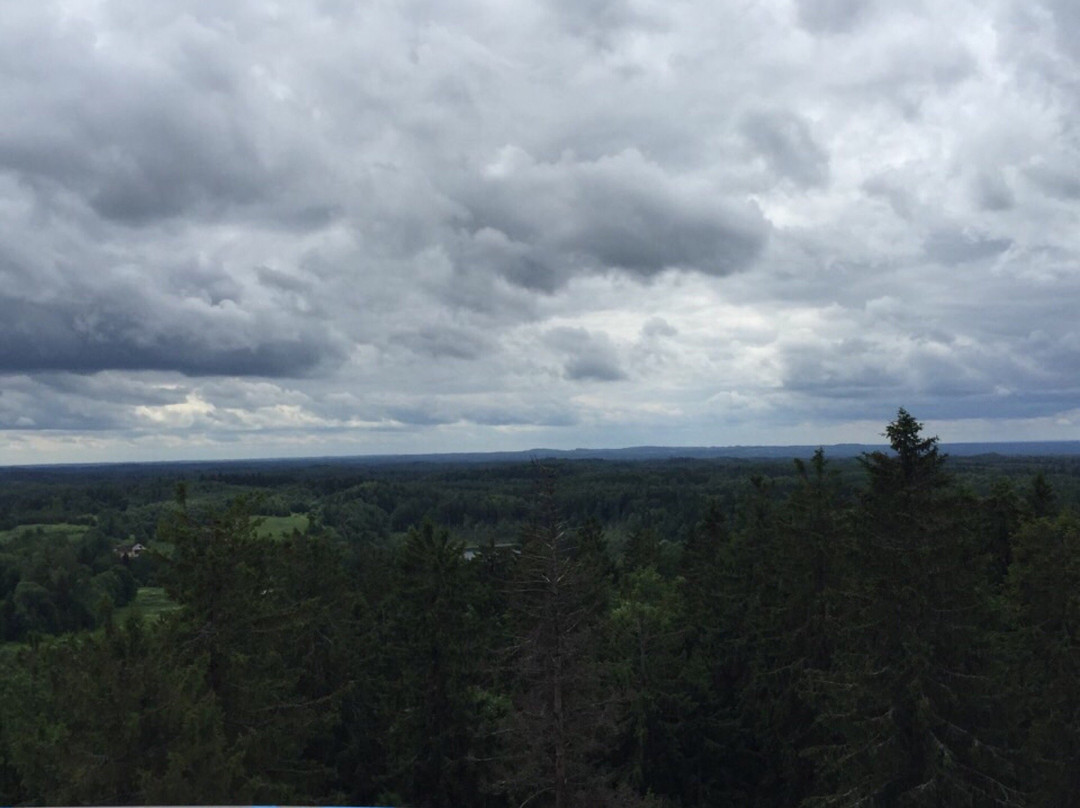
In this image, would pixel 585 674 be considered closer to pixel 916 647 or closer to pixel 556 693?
pixel 556 693

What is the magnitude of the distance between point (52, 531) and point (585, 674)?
16935 cm

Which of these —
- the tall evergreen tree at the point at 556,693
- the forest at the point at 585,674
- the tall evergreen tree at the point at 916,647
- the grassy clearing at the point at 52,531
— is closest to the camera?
the forest at the point at 585,674

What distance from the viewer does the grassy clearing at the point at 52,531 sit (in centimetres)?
14988

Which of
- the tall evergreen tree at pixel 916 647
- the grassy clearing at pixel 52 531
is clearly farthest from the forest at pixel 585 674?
the grassy clearing at pixel 52 531

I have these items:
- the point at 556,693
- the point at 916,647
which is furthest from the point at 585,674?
the point at 916,647

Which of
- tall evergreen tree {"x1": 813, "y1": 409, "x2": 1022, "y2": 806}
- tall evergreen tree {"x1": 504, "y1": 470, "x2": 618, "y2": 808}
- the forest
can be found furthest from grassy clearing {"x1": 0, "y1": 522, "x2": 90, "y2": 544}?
tall evergreen tree {"x1": 813, "y1": 409, "x2": 1022, "y2": 806}

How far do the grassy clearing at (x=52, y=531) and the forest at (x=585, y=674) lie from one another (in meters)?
132

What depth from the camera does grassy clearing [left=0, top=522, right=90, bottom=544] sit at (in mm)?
149875

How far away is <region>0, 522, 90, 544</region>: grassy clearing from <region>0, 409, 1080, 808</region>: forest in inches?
5199

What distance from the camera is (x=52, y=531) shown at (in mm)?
161000

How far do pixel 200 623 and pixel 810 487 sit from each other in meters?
21.8

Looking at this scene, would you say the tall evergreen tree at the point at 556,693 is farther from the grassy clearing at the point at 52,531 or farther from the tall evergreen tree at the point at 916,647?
the grassy clearing at the point at 52,531

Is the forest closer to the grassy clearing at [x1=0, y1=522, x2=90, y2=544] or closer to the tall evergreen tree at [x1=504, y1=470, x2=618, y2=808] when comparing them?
the tall evergreen tree at [x1=504, y1=470, x2=618, y2=808]

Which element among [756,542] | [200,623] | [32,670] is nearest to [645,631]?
[756,542]
